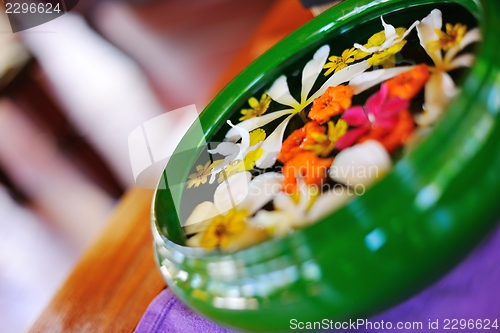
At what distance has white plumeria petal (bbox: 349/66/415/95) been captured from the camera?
1.11ft

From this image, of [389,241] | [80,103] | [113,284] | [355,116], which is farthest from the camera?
[80,103]

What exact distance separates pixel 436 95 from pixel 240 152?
17cm

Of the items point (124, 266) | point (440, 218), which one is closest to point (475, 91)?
point (440, 218)

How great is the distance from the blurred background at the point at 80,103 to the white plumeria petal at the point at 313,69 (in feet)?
1.86

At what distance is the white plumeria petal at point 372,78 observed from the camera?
0.34 m

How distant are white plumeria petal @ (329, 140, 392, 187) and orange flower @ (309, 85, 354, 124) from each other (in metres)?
0.05

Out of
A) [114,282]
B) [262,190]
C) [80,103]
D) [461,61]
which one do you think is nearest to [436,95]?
[461,61]

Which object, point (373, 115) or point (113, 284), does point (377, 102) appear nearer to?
point (373, 115)

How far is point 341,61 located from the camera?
0.40 metres

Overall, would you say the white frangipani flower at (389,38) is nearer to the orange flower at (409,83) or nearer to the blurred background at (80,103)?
the orange flower at (409,83)

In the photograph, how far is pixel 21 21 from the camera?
47.9 inches

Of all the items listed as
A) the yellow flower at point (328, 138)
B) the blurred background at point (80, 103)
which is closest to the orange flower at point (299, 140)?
the yellow flower at point (328, 138)

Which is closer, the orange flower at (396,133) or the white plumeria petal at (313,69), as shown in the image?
the orange flower at (396,133)

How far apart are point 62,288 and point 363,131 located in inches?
15.1
